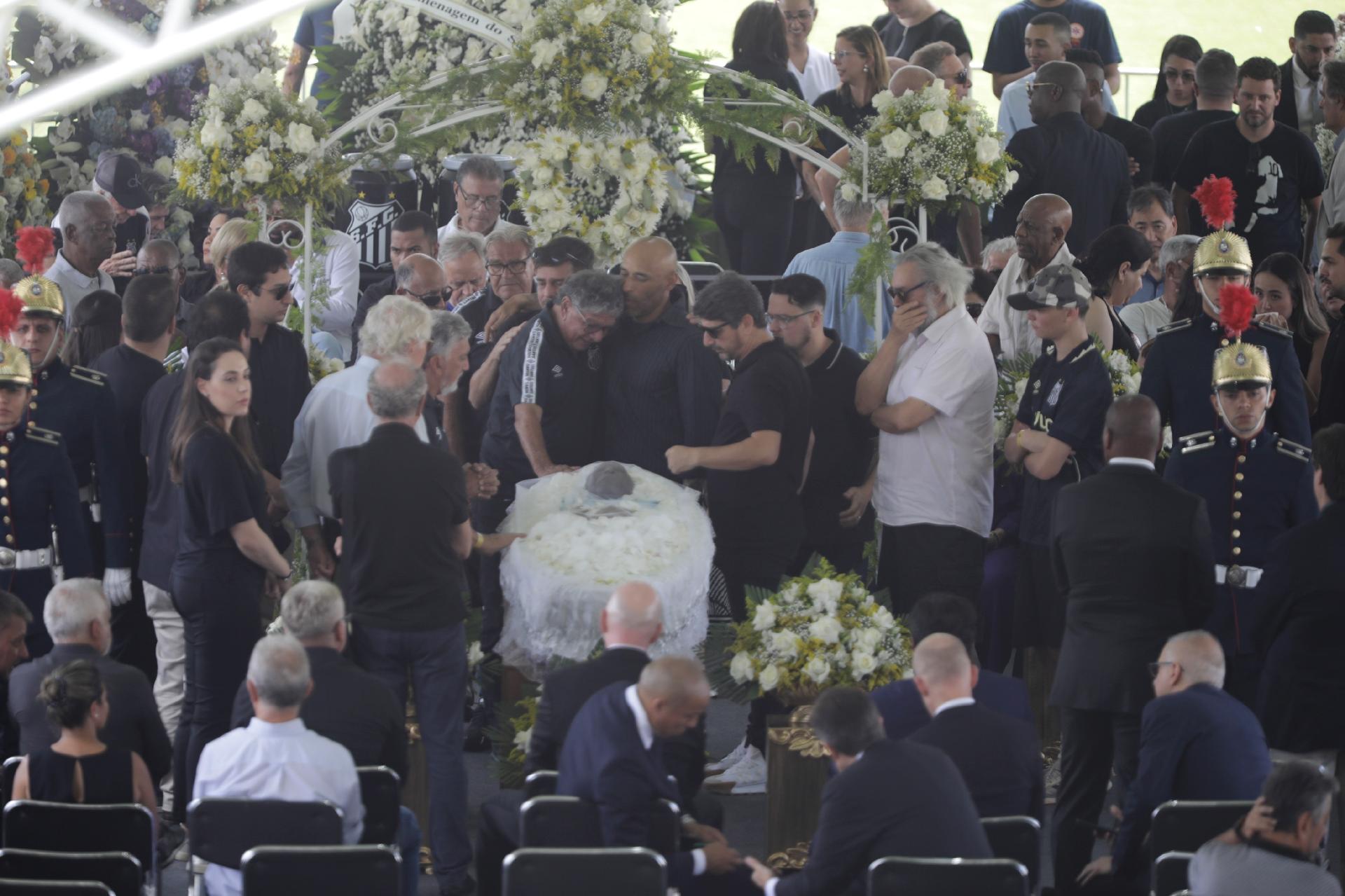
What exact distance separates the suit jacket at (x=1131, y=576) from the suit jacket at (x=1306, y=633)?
210mm

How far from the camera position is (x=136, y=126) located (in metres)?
10.5

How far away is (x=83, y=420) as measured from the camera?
641 centimetres

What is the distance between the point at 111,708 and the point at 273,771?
86cm

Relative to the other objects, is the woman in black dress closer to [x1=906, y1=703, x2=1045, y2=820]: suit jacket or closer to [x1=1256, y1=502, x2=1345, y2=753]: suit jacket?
[x1=906, y1=703, x2=1045, y2=820]: suit jacket

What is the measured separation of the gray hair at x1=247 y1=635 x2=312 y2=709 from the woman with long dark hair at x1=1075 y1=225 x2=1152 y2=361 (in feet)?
12.8

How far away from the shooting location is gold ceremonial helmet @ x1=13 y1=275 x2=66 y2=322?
6500 millimetres

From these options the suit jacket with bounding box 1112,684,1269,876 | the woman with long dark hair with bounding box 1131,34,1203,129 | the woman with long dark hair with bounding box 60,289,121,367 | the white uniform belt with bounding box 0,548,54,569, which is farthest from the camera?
the woman with long dark hair with bounding box 1131,34,1203,129

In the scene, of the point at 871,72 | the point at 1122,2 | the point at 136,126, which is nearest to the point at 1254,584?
the point at 871,72

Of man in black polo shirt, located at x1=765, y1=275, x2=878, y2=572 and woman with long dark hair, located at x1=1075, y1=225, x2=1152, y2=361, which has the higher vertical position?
woman with long dark hair, located at x1=1075, y1=225, x2=1152, y2=361

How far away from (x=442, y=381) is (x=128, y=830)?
222 centimetres

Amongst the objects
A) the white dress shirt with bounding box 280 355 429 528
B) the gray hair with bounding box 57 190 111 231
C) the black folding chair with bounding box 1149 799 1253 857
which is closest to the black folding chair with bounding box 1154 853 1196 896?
the black folding chair with bounding box 1149 799 1253 857

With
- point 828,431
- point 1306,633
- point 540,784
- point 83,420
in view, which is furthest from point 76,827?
point 1306,633

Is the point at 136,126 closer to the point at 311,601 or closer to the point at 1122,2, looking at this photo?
the point at 311,601

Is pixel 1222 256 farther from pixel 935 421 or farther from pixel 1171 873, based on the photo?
pixel 1171 873
